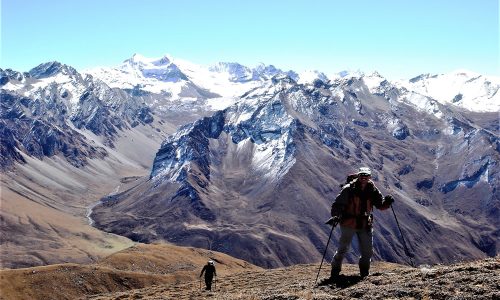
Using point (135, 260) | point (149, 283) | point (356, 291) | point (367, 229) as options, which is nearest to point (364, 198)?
point (367, 229)

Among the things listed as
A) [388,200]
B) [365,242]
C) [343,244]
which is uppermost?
[388,200]

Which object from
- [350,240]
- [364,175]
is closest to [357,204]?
[364,175]

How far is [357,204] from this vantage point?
26.4 metres

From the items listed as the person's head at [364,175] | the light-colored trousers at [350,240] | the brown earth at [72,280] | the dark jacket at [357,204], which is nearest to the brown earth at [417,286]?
the light-colored trousers at [350,240]

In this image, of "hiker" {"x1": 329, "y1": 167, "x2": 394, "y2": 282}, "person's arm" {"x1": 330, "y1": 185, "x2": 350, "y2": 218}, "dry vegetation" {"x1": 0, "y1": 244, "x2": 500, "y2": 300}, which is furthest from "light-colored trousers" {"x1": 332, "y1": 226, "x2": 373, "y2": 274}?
"dry vegetation" {"x1": 0, "y1": 244, "x2": 500, "y2": 300}

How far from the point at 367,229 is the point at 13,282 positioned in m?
82.6

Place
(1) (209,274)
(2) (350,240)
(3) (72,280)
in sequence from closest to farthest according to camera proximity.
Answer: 1. (2) (350,240)
2. (1) (209,274)
3. (3) (72,280)

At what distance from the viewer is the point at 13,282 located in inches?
3720

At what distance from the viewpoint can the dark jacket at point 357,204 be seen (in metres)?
26.3

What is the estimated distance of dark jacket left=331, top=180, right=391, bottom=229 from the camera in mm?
26281

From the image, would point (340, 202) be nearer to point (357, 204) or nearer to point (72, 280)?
point (357, 204)

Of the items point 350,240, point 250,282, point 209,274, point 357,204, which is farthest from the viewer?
point 209,274

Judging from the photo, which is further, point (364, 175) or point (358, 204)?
point (358, 204)

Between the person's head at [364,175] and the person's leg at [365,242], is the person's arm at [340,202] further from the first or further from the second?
the person's leg at [365,242]
